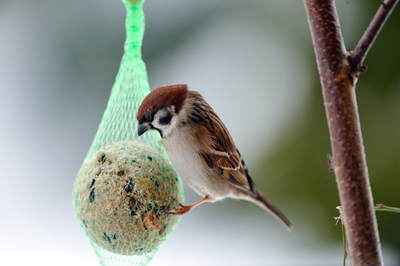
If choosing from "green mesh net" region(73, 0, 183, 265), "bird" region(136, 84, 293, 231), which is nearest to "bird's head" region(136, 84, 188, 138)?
"bird" region(136, 84, 293, 231)

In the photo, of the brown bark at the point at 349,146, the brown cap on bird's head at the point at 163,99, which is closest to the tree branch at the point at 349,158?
the brown bark at the point at 349,146

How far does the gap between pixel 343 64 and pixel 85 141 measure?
6.48 ft

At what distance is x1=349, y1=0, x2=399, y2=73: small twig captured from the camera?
606 millimetres

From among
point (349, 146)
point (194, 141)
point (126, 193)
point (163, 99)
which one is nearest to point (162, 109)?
point (163, 99)

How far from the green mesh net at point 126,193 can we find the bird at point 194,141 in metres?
0.07

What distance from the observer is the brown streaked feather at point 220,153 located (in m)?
1.33

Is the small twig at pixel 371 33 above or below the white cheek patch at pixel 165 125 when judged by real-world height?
below

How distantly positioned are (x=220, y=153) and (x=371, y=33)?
0.81 metres

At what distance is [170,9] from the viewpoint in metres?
2.32

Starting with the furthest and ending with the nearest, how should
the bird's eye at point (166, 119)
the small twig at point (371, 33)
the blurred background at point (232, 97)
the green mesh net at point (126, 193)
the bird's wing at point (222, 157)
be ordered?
the blurred background at point (232, 97), the bird's wing at point (222, 157), the bird's eye at point (166, 119), the green mesh net at point (126, 193), the small twig at point (371, 33)

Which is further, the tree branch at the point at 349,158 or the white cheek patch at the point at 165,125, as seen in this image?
the white cheek patch at the point at 165,125

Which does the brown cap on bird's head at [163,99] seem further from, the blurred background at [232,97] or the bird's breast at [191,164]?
the blurred background at [232,97]

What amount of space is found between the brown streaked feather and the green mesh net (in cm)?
16

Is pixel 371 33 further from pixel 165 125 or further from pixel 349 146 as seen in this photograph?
pixel 165 125
